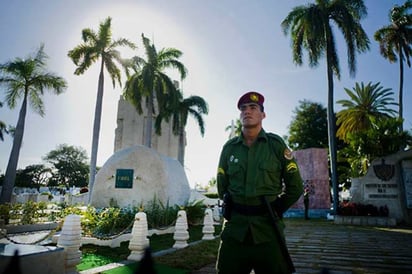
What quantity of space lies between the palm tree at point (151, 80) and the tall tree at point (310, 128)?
1406 centimetres

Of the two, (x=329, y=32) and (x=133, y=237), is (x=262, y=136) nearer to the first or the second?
(x=133, y=237)

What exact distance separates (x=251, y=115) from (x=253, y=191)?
774 millimetres

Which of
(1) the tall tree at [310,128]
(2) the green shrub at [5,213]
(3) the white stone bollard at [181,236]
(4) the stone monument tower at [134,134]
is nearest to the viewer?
(3) the white stone bollard at [181,236]

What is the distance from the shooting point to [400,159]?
15289 mm

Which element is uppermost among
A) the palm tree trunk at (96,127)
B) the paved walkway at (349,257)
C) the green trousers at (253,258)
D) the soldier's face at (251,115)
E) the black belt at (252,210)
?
the palm tree trunk at (96,127)

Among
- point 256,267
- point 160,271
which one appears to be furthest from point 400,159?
point 256,267

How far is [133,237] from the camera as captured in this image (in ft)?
20.1

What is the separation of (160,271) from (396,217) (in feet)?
47.5

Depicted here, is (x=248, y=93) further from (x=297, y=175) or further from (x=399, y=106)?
(x=399, y=106)

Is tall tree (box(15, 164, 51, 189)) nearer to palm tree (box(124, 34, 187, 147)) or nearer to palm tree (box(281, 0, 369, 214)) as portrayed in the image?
palm tree (box(124, 34, 187, 147))

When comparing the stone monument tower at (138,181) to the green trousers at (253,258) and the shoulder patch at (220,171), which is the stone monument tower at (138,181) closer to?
the shoulder patch at (220,171)

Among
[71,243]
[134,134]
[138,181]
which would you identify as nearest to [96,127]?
[138,181]

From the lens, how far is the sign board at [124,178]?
13117 mm

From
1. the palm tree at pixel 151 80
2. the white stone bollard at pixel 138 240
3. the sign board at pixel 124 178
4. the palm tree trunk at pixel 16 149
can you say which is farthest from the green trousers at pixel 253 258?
the palm tree at pixel 151 80
